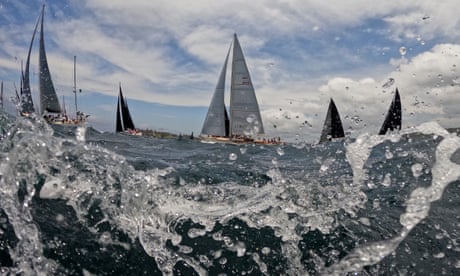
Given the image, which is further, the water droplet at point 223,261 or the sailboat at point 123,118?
the sailboat at point 123,118

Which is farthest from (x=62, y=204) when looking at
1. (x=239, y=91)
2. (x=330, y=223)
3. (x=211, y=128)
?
(x=211, y=128)

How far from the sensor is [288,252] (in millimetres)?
3201

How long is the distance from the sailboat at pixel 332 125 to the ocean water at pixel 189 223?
82.3 feet

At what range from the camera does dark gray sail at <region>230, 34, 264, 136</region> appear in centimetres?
3272

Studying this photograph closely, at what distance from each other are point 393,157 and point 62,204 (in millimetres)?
7319

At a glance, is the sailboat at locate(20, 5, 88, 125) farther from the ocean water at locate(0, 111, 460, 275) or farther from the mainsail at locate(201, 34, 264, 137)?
the ocean water at locate(0, 111, 460, 275)

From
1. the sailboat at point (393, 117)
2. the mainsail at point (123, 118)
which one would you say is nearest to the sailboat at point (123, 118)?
the mainsail at point (123, 118)

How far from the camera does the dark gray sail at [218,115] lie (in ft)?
118

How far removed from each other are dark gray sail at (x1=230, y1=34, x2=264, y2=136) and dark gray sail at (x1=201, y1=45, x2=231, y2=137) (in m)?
2.80

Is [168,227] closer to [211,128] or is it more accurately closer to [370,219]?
[370,219]

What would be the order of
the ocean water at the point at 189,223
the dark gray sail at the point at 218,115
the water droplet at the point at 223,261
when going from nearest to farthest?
1. the ocean water at the point at 189,223
2. the water droplet at the point at 223,261
3. the dark gray sail at the point at 218,115

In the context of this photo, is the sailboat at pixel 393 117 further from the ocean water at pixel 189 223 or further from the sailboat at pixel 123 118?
the sailboat at pixel 123 118

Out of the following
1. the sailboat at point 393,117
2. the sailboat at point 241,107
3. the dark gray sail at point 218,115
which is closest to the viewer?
the sailboat at point 393,117

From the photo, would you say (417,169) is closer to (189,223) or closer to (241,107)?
(189,223)
